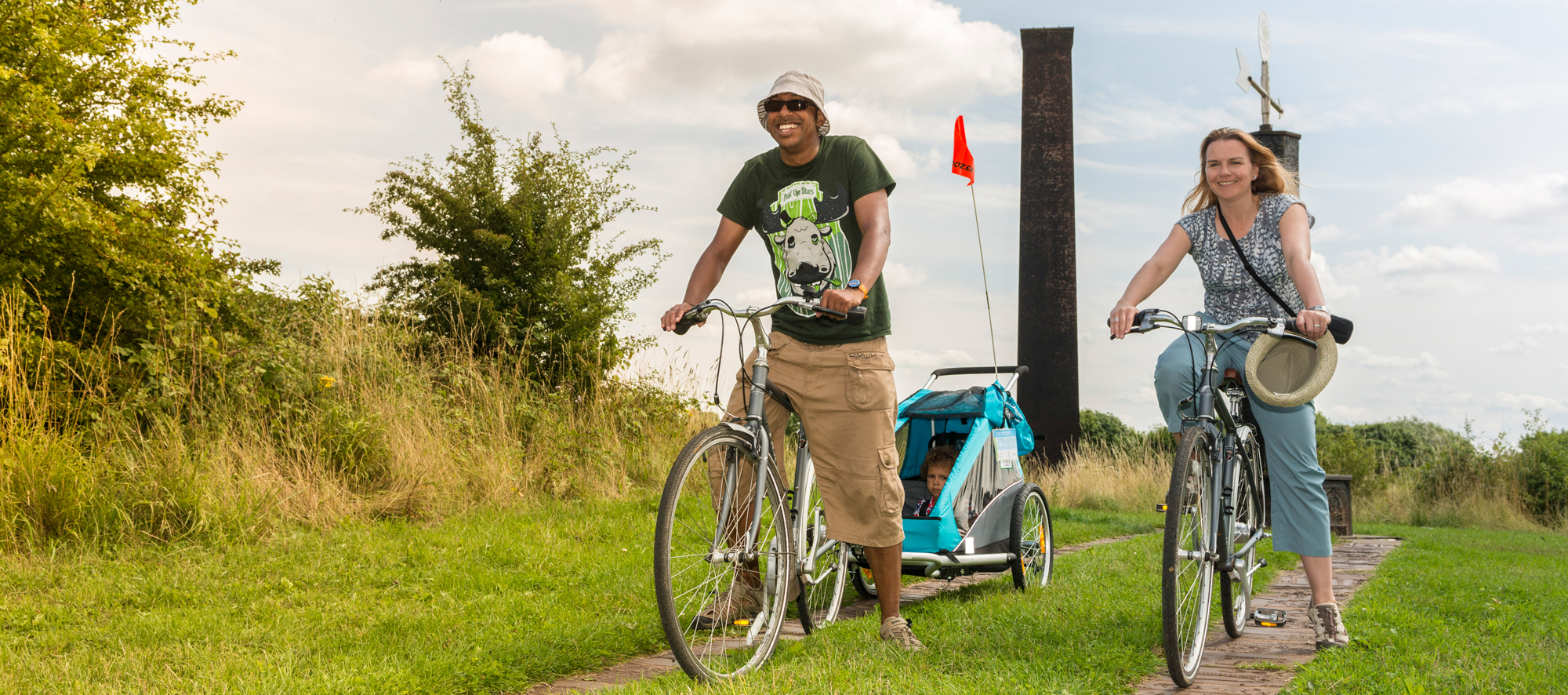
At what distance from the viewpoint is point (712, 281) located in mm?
3959

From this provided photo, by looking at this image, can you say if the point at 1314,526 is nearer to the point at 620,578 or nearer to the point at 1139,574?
the point at 1139,574

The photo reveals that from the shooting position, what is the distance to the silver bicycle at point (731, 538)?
321cm

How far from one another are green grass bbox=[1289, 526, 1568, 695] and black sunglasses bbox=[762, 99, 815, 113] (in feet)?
7.83

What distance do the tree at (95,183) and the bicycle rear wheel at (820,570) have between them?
17.4 feet

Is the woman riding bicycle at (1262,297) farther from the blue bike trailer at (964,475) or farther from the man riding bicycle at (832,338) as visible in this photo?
the blue bike trailer at (964,475)

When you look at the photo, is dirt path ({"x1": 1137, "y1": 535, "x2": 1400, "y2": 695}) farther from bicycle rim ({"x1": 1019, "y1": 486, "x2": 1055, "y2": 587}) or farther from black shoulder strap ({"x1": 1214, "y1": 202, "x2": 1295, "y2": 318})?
black shoulder strap ({"x1": 1214, "y1": 202, "x2": 1295, "y2": 318})

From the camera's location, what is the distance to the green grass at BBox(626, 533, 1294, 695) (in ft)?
10.2

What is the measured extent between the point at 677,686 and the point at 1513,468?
18.0m

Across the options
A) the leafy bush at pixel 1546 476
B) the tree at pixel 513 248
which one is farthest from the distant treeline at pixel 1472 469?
the tree at pixel 513 248

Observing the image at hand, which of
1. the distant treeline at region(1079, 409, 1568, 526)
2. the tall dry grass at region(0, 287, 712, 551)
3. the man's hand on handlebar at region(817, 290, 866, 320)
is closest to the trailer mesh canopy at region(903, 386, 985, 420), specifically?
the man's hand on handlebar at region(817, 290, 866, 320)

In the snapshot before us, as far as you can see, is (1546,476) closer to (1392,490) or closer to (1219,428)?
(1392,490)

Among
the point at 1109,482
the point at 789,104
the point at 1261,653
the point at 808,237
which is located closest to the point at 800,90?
the point at 789,104

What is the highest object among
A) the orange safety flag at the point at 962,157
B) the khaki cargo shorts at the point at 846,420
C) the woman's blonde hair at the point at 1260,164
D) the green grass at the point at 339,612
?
the orange safety flag at the point at 962,157

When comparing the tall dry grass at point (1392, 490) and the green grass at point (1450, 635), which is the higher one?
the green grass at point (1450, 635)
